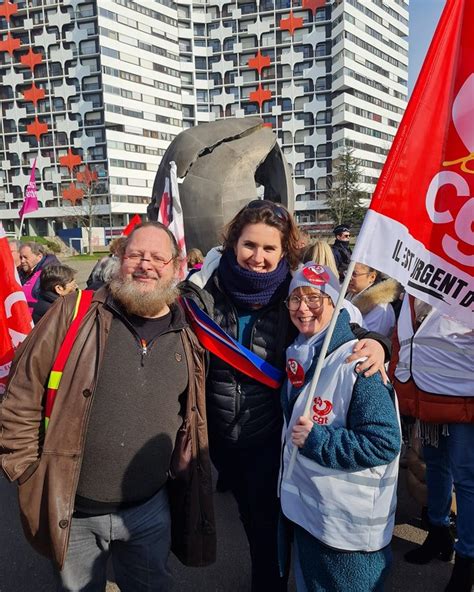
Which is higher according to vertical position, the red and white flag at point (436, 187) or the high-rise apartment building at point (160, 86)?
the high-rise apartment building at point (160, 86)

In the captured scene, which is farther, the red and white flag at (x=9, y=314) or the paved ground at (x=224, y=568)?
the red and white flag at (x=9, y=314)

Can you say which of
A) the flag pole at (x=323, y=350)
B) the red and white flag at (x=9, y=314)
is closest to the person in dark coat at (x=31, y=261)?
the red and white flag at (x=9, y=314)

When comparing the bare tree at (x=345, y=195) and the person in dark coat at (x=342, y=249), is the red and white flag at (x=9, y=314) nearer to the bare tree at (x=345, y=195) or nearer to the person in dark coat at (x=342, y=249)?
Answer: the person in dark coat at (x=342, y=249)

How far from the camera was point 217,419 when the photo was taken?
233 centimetres

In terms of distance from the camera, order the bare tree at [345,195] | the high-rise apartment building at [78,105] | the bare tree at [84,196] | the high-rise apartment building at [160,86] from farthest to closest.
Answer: the high-rise apartment building at [160,86] < the high-rise apartment building at [78,105] < the bare tree at [84,196] < the bare tree at [345,195]

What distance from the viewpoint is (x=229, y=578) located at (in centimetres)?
288

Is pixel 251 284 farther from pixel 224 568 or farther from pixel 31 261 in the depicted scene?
pixel 31 261

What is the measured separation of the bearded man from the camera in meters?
1.86

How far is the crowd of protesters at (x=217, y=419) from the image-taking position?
184 centimetres

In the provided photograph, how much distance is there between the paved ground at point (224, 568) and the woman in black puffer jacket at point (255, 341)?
1.94 feet

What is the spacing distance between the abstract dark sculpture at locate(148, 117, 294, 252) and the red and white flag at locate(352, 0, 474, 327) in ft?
24.1

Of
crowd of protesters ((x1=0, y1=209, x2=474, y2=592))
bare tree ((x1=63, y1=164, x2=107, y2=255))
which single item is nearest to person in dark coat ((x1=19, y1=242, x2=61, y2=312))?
crowd of protesters ((x1=0, y1=209, x2=474, y2=592))

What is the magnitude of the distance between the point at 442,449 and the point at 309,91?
6369cm

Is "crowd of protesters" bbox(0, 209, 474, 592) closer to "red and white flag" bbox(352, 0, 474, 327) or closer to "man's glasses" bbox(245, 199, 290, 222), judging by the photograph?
"man's glasses" bbox(245, 199, 290, 222)
